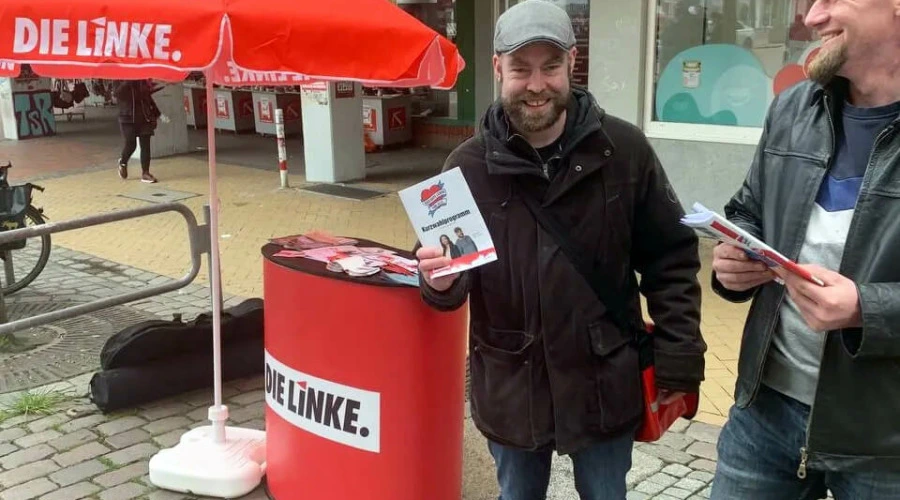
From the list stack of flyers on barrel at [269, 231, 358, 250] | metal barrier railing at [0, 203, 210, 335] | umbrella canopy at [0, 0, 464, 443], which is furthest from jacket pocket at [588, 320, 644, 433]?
metal barrier railing at [0, 203, 210, 335]

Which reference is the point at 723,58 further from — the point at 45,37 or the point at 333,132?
the point at 45,37

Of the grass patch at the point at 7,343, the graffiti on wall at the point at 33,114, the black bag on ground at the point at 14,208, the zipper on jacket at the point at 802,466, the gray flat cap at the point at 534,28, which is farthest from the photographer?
the graffiti on wall at the point at 33,114

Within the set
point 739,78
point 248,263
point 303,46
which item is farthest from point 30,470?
point 739,78

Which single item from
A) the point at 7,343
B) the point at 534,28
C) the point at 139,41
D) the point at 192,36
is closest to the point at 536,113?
the point at 534,28

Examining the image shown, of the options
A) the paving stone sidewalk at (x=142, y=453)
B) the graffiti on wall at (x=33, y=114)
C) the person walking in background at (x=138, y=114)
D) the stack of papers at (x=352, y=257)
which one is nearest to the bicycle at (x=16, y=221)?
the paving stone sidewalk at (x=142, y=453)

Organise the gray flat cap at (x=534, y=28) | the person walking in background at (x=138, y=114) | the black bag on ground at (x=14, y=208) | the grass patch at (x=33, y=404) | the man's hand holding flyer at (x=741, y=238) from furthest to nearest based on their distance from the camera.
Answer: the person walking in background at (x=138, y=114) < the black bag on ground at (x=14, y=208) < the grass patch at (x=33, y=404) < the gray flat cap at (x=534, y=28) < the man's hand holding flyer at (x=741, y=238)

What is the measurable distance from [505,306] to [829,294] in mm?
922

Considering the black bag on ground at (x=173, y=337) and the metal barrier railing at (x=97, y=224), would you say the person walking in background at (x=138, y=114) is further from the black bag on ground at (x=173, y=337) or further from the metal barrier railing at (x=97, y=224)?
the black bag on ground at (x=173, y=337)

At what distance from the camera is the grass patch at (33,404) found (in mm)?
4520

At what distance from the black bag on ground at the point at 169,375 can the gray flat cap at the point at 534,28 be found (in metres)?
3.15

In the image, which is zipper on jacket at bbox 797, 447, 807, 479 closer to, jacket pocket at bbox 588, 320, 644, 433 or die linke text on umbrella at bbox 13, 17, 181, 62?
jacket pocket at bbox 588, 320, 644, 433

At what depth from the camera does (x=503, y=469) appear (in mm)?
2564

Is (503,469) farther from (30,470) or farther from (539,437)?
(30,470)

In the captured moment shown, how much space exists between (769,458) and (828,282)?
604 millimetres
